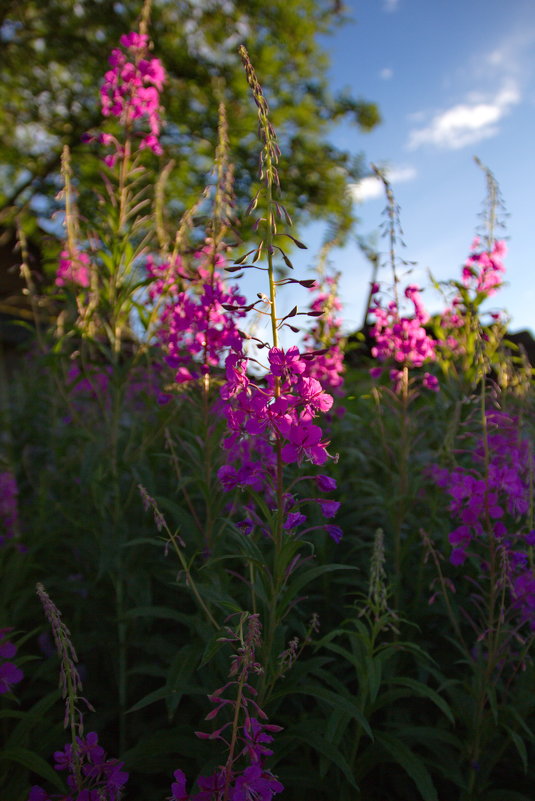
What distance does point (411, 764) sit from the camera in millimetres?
2309

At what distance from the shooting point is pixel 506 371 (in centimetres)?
403

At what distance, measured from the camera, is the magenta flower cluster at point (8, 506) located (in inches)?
157

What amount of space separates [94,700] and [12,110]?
63.6 ft

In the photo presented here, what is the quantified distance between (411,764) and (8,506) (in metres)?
2.92

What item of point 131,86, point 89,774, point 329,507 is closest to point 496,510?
point 329,507

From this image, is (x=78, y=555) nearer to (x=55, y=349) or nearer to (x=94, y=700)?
(x=94, y=700)

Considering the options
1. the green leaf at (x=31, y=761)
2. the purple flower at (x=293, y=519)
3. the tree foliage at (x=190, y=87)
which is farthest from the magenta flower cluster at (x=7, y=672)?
the tree foliage at (x=190, y=87)

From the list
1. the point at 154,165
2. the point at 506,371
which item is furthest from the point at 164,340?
the point at 154,165

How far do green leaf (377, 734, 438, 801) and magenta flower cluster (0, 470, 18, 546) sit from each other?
2494 millimetres

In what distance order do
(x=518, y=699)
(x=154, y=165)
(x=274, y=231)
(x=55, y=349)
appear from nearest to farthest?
(x=274, y=231), (x=518, y=699), (x=55, y=349), (x=154, y=165)

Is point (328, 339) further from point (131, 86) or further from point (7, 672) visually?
point (7, 672)

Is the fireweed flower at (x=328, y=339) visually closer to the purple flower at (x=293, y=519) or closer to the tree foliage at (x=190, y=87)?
the purple flower at (x=293, y=519)

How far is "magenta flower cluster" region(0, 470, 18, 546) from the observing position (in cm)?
400

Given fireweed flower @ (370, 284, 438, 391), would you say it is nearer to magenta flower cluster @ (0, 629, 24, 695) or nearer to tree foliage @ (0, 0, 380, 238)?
magenta flower cluster @ (0, 629, 24, 695)
